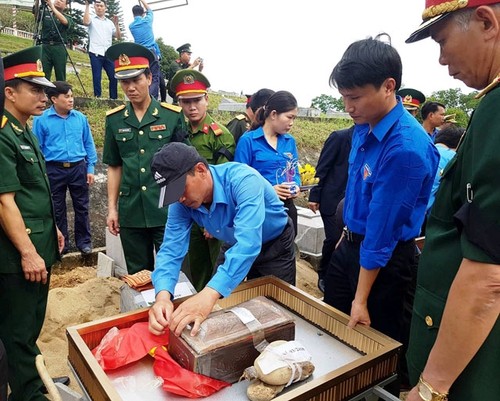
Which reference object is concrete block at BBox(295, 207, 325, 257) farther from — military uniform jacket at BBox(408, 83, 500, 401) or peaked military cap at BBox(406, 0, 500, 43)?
peaked military cap at BBox(406, 0, 500, 43)

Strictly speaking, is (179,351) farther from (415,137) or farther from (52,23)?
(52,23)

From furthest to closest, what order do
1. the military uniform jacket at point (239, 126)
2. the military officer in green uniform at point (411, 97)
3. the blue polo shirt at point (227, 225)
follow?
the military officer in green uniform at point (411, 97) → the military uniform jacket at point (239, 126) → the blue polo shirt at point (227, 225)

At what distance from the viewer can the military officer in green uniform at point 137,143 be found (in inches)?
117

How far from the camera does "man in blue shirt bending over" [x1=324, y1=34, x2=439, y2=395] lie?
1.60 metres

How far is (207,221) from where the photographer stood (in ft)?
6.84

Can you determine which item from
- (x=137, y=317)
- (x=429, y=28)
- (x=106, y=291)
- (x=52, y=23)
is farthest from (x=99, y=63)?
(x=429, y=28)

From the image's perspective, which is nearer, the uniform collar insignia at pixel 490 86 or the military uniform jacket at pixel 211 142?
the uniform collar insignia at pixel 490 86

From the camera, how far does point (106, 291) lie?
365cm

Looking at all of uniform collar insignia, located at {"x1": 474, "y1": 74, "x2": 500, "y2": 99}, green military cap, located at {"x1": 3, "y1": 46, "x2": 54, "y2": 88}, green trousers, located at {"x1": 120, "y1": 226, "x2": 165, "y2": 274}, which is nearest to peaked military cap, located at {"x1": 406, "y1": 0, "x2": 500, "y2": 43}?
uniform collar insignia, located at {"x1": 474, "y1": 74, "x2": 500, "y2": 99}

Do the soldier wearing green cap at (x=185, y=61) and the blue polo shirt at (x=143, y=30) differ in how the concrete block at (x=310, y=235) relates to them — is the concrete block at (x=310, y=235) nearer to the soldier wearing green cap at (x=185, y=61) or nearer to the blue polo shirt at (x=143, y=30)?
the soldier wearing green cap at (x=185, y=61)

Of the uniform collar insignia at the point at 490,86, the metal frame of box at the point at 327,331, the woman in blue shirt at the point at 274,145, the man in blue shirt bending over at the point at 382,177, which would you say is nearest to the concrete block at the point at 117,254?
the woman in blue shirt at the point at 274,145

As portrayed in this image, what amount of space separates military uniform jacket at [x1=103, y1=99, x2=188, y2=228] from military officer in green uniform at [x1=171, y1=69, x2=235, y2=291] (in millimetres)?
478

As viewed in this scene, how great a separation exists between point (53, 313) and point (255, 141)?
2.19 metres

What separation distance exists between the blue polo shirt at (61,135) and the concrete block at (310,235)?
2.78 metres
